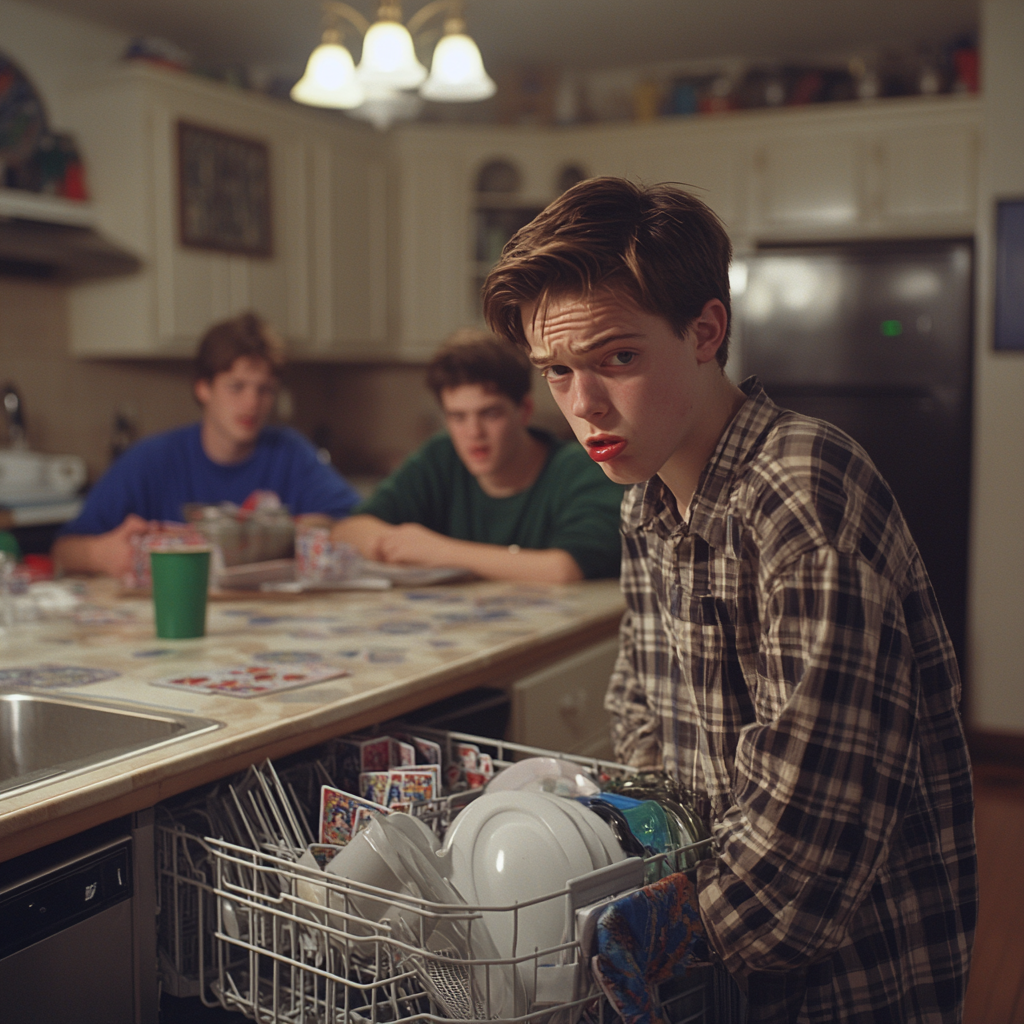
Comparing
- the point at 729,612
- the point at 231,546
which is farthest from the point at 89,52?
the point at 729,612

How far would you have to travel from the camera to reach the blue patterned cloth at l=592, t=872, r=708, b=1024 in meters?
0.78

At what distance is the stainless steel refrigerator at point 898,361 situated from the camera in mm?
3988

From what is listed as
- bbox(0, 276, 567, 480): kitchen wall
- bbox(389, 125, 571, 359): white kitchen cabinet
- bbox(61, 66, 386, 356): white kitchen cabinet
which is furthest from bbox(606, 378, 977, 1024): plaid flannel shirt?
bbox(389, 125, 571, 359): white kitchen cabinet

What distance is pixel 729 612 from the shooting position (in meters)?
0.96

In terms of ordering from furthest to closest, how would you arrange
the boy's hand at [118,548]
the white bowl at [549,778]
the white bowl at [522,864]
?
1. the boy's hand at [118,548]
2. the white bowl at [549,778]
3. the white bowl at [522,864]

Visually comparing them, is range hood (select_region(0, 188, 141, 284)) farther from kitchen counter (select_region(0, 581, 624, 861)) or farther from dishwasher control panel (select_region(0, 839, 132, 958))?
dishwasher control panel (select_region(0, 839, 132, 958))

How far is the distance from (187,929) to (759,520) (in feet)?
2.25

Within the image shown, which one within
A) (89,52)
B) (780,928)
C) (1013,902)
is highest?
(89,52)

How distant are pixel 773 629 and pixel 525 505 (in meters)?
1.55

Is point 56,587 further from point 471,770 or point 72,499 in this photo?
point 72,499

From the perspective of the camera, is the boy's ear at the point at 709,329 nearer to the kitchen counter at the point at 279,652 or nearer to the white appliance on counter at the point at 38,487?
the kitchen counter at the point at 279,652

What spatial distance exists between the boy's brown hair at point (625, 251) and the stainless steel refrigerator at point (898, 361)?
3150mm

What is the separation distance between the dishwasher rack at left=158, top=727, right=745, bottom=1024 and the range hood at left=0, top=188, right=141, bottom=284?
300 cm

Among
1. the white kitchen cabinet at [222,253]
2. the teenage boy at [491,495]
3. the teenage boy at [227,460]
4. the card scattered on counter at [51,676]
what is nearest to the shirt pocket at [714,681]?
the card scattered on counter at [51,676]
